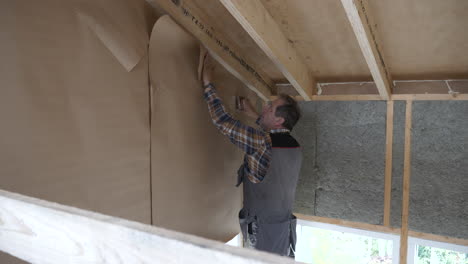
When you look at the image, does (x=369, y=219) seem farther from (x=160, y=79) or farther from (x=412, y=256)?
(x=160, y=79)

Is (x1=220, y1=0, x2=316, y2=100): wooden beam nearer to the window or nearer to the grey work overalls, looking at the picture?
the grey work overalls

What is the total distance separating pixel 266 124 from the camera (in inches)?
87.5

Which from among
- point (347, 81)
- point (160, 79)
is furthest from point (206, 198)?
point (347, 81)

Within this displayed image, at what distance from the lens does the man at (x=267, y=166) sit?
1.94m

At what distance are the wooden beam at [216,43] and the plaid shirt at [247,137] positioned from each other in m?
0.25

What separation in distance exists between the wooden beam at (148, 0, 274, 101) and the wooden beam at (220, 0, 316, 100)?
347 millimetres

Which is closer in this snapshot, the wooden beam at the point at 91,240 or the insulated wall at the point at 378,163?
the wooden beam at the point at 91,240

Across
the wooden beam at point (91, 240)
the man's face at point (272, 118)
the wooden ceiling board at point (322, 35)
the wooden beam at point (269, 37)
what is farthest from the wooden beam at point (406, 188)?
the wooden beam at point (91, 240)

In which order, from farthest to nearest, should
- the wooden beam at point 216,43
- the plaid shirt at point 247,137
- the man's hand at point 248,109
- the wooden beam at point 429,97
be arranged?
1. the man's hand at point 248,109
2. the wooden beam at point 429,97
3. the plaid shirt at point 247,137
4. the wooden beam at point 216,43

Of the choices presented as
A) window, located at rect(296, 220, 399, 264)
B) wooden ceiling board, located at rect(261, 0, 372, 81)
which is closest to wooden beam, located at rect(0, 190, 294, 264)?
wooden ceiling board, located at rect(261, 0, 372, 81)

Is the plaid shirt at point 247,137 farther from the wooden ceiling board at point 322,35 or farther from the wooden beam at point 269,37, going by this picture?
the wooden ceiling board at point 322,35

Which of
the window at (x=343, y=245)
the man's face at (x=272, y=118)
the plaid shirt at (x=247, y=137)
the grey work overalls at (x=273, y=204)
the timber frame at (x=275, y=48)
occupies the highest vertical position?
the timber frame at (x=275, y=48)

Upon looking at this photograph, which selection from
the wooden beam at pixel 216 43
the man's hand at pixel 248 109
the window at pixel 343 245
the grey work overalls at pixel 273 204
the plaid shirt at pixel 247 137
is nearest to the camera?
the wooden beam at pixel 216 43

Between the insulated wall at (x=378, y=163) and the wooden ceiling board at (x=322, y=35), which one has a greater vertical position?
the wooden ceiling board at (x=322, y=35)
